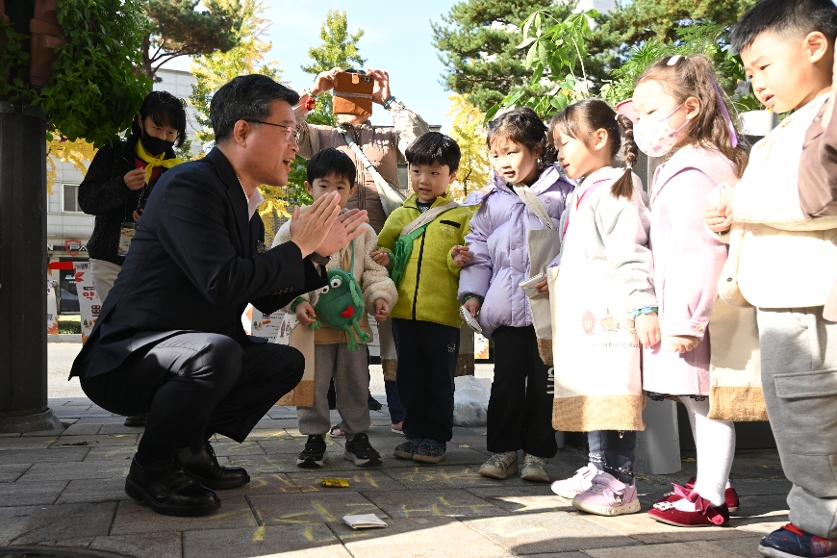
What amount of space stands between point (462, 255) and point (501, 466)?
103 centimetres

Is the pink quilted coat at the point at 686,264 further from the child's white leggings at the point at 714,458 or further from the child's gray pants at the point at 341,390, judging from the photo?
the child's gray pants at the point at 341,390

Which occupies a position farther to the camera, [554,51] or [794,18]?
[554,51]

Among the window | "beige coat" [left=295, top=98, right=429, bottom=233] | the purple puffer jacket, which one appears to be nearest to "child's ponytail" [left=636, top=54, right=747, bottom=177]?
the purple puffer jacket

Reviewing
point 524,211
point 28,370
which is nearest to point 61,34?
point 28,370

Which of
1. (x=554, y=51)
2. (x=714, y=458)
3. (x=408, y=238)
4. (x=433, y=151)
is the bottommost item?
(x=714, y=458)

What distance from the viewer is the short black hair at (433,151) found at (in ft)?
14.1

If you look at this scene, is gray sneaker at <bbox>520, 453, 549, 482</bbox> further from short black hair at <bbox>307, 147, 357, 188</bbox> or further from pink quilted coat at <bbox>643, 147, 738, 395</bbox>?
short black hair at <bbox>307, 147, 357, 188</bbox>

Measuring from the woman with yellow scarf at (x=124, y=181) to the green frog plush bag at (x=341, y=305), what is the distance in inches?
63.1

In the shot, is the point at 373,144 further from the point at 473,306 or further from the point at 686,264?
the point at 686,264

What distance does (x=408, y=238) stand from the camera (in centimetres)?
429

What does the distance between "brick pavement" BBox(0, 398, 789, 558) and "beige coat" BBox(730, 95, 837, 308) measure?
84 centimetres

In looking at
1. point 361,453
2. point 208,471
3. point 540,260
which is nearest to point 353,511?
point 208,471

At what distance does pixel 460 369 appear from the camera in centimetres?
493

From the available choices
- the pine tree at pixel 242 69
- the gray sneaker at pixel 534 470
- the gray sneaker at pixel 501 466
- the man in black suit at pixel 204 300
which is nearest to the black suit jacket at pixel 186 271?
the man in black suit at pixel 204 300
